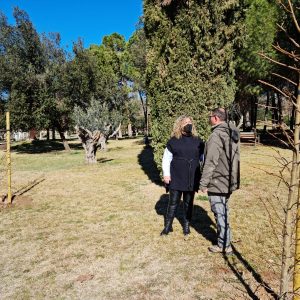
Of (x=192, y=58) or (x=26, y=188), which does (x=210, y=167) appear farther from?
(x=26, y=188)

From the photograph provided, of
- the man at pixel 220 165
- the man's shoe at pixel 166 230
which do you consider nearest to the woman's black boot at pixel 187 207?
the man's shoe at pixel 166 230

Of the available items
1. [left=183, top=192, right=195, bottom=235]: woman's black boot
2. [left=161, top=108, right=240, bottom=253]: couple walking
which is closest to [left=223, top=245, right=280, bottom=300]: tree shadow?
[left=161, top=108, right=240, bottom=253]: couple walking

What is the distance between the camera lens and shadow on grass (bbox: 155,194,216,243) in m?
6.08

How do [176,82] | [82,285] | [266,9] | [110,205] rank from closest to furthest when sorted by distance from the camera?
[82,285] < [110,205] < [176,82] < [266,9]

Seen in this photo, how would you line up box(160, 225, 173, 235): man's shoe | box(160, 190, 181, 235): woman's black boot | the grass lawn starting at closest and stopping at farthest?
the grass lawn
box(160, 190, 181, 235): woman's black boot
box(160, 225, 173, 235): man's shoe

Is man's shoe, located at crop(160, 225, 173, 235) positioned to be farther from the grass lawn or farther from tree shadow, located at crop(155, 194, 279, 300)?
tree shadow, located at crop(155, 194, 279, 300)

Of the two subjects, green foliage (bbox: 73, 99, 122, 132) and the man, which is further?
green foliage (bbox: 73, 99, 122, 132)

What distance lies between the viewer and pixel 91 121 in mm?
20219

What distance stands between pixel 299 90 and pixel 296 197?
0.76m

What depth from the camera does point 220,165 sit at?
4.84 meters

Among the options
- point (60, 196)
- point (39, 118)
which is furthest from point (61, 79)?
point (60, 196)

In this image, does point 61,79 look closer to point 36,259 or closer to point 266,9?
point 266,9

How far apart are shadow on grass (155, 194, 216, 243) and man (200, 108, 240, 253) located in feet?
3.76

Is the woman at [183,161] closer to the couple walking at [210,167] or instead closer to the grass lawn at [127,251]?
the couple walking at [210,167]
